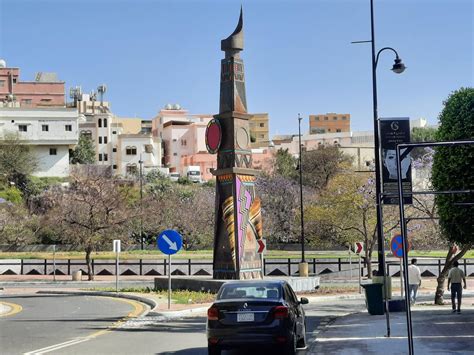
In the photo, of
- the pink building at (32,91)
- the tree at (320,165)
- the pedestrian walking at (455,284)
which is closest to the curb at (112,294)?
the pedestrian walking at (455,284)

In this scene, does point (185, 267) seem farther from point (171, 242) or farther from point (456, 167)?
Answer: point (456, 167)

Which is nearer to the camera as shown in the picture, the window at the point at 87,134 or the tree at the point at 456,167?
the tree at the point at 456,167

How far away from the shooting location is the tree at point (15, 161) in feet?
313

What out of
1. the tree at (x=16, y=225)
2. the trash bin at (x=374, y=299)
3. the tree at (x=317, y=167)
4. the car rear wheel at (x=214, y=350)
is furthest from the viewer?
the tree at (x=317, y=167)

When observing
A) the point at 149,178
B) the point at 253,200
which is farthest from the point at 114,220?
the point at 149,178

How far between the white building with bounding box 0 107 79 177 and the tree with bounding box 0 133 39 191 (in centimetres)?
421

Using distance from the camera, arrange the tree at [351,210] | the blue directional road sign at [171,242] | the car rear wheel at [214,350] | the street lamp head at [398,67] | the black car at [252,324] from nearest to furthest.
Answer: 1. the black car at [252,324]
2. the car rear wheel at [214,350]
3. the street lamp head at [398,67]
4. the blue directional road sign at [171,242]
5. the tree at [351,210]

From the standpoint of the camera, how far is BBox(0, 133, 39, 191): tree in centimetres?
9550

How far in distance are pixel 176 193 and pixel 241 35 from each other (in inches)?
2290

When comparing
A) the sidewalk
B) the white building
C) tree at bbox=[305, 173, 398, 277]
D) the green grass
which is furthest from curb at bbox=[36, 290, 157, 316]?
the white building

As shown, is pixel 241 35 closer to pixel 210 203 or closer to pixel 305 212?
pixel 305 212

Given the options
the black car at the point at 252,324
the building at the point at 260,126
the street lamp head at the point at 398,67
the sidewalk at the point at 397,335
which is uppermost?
the building at the point at 260,126

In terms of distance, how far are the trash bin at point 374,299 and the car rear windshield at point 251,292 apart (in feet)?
26.9

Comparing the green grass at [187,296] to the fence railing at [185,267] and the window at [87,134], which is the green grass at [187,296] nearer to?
the fence railing at [185,267]
